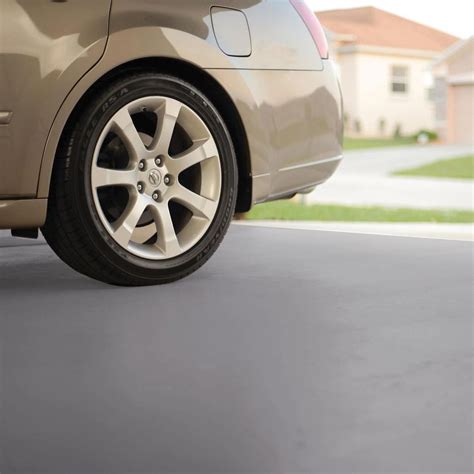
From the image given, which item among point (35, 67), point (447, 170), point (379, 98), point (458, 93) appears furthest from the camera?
point (379, 98)

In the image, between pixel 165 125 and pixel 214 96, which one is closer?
pixel 165 125

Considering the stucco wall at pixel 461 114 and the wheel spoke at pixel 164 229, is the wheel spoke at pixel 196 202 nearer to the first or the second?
the wheel spoke at pixel 164 229

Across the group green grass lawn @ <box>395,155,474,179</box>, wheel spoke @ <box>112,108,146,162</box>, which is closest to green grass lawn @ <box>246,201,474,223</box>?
wheel spoke @ <box>112,108,146,162</box>

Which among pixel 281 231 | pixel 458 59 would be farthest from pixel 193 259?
pixel 458 59

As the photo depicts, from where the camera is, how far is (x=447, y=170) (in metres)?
24.0

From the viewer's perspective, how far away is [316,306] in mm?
3867

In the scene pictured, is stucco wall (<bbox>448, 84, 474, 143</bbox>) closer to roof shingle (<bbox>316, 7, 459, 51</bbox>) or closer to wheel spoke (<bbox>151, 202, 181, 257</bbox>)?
roof shingle (<bbox>316, 7, 459, 51</bbox>)

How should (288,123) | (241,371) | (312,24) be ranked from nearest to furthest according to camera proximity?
(241,371)
(288,123)
(312,24)

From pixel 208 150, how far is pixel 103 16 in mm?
740

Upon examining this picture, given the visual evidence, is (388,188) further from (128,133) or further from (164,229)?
(128,133)

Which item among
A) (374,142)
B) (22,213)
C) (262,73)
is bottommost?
(374,142)

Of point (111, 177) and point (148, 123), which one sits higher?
point (148, 123)

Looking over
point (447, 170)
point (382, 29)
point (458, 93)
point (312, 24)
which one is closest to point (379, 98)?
point (458, 93)

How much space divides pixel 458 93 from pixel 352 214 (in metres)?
27.8
